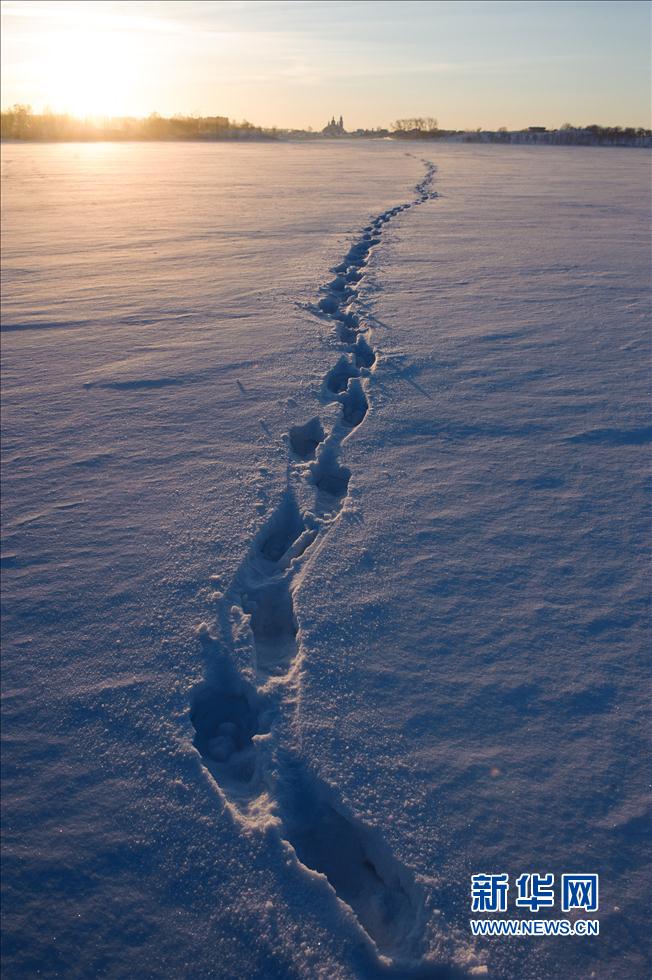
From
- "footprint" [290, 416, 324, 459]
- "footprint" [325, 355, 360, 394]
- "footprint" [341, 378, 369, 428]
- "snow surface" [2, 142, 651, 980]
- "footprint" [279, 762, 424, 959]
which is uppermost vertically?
"footprint" [325, 355, 360, 394]

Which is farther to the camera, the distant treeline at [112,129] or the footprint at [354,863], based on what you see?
the distant treeline at [112,129]

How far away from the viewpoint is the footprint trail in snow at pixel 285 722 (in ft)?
3.65

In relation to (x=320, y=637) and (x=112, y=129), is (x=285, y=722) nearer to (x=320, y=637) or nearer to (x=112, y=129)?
(x=320, y=637)

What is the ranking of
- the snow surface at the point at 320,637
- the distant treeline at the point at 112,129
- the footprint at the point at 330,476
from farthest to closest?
1. the distant treeline at the point at 112,129
2. the footprint at the point at 330,476
3. the snow surface at the point at 320,637

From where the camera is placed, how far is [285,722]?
1.32 meters

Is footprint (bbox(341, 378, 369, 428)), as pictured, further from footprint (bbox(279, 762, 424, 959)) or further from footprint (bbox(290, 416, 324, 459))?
footprint (bbox(279, 762, 424, 959))

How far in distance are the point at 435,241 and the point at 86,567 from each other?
443 cm

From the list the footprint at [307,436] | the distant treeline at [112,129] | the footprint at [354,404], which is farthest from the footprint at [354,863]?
the distant treeline at [112,129]

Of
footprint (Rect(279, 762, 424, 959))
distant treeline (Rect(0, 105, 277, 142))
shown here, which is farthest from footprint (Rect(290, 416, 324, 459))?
distant treeline (Rect(0, 105, 277, 142))

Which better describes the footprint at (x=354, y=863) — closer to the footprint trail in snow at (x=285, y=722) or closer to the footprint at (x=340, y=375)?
the footprint trail in snow at (x=285, y=722)

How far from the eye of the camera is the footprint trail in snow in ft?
3.65

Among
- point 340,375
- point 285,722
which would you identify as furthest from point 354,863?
point 340,375

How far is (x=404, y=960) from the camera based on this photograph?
100 centimetres

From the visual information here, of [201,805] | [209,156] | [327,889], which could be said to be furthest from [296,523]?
[209,156]
